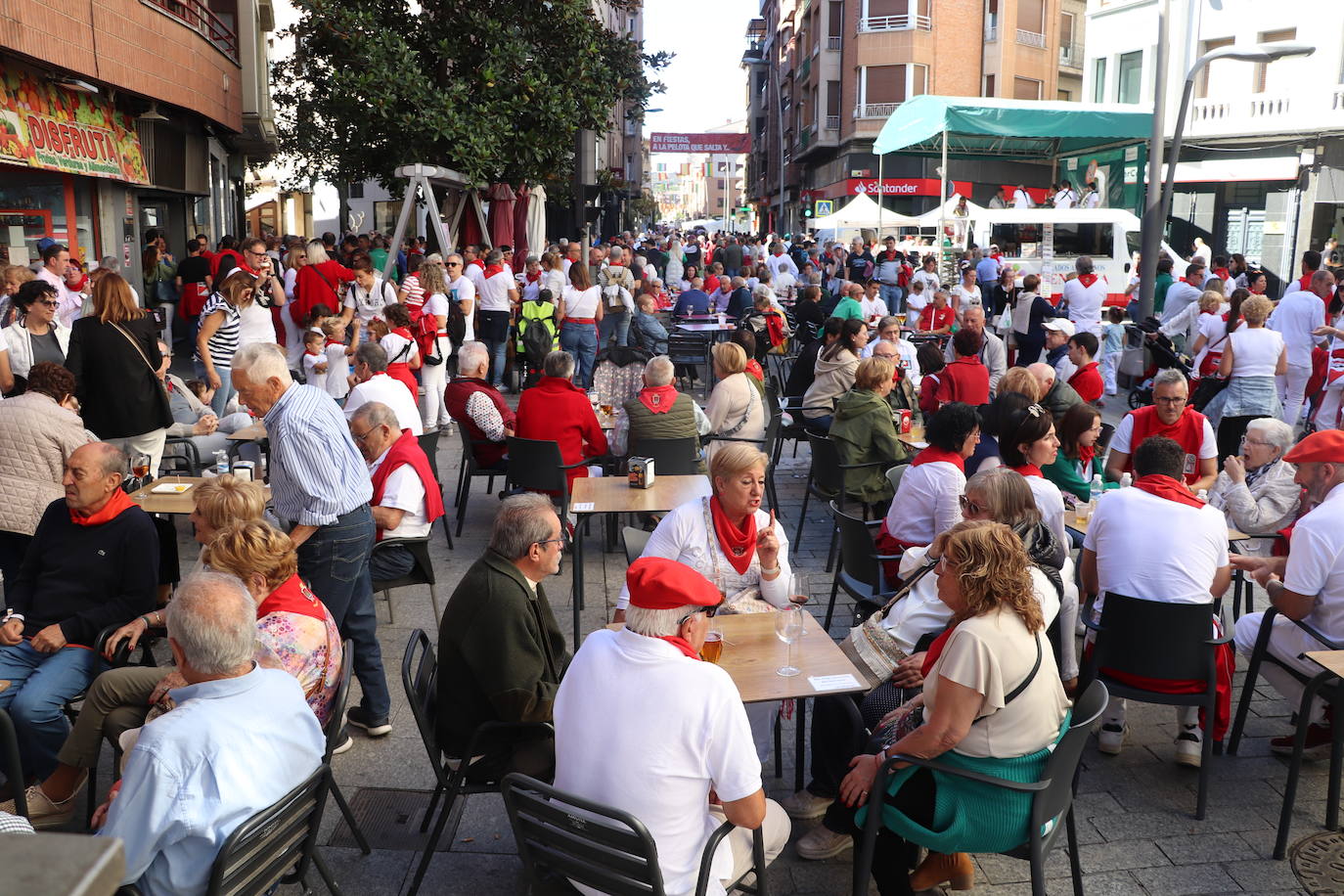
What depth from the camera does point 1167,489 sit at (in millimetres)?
4527

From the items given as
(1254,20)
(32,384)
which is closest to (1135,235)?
(1254,20)

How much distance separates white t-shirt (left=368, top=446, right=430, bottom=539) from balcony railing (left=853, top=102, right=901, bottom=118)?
41259mm

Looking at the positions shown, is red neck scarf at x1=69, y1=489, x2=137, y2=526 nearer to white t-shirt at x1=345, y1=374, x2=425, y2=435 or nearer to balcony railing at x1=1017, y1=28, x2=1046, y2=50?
white t-shirt at x1=345, y1=374, x2=425, y2=435

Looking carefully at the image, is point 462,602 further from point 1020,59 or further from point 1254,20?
point 1020,59

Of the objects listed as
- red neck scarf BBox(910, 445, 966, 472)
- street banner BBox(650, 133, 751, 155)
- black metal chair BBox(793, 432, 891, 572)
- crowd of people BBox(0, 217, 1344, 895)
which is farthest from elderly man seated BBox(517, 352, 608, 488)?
street banner BBox(650, 133, 751, 155)

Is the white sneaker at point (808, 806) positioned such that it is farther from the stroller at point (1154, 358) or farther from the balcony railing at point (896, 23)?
the balcony railing at point (896, 23)

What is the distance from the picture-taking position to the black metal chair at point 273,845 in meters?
2.67

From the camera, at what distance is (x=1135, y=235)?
2334cm

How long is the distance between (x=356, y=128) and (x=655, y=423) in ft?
37.8

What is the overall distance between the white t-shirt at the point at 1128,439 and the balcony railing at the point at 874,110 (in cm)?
3944

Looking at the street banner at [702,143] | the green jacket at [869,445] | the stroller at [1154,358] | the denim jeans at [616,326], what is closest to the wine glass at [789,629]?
the green jacket at [869,445]

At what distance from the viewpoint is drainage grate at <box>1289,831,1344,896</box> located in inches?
147

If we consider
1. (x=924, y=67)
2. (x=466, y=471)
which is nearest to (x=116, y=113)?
(x=466, y=471)

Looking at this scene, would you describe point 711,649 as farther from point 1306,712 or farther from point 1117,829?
point 1306,712
